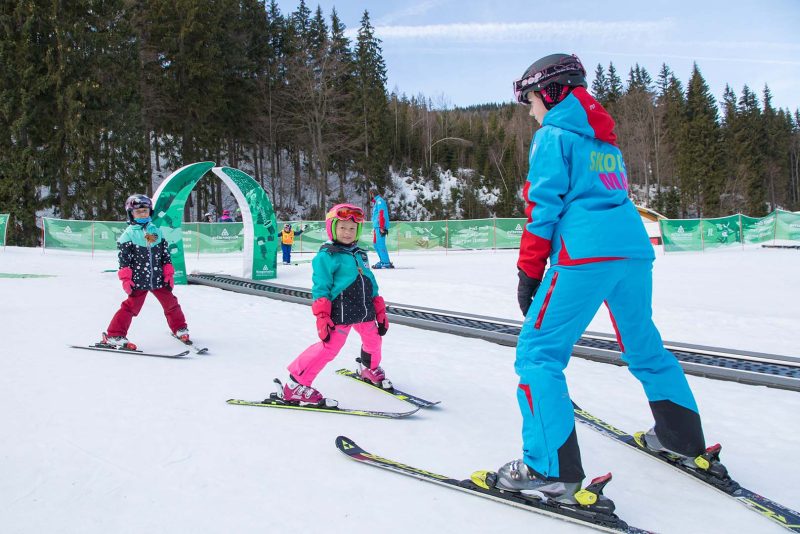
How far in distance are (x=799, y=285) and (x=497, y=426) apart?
35.1ft

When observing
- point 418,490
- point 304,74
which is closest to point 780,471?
point 418,490

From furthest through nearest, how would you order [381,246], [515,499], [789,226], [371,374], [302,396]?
[789,226] → [381,246] → [371,374] → [302,396] → [515,499]

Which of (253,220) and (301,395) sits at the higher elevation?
(253,220)

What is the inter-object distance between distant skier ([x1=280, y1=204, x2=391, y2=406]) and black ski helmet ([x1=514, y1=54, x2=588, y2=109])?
1.92 meters

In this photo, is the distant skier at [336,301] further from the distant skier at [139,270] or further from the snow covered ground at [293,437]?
the distant skier at [139,270]

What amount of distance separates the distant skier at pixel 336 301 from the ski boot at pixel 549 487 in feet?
5.53

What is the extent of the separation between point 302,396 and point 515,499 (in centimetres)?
194

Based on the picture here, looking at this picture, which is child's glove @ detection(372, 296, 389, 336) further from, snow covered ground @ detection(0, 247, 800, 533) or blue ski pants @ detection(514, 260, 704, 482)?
blue ski pants @ detection(514, 260, 704, 482)

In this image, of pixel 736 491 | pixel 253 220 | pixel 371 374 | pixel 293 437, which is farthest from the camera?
pixel 253 220

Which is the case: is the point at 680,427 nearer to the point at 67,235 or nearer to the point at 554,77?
the point at 554,77

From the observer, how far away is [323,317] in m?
3.72

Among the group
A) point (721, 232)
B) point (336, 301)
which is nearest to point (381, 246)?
point (336, 301)

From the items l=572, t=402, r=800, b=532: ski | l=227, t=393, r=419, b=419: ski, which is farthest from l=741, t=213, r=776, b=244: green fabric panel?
l=227, t=393, r=419, b=419: ski

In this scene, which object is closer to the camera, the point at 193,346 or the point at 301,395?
the point at 301,395
